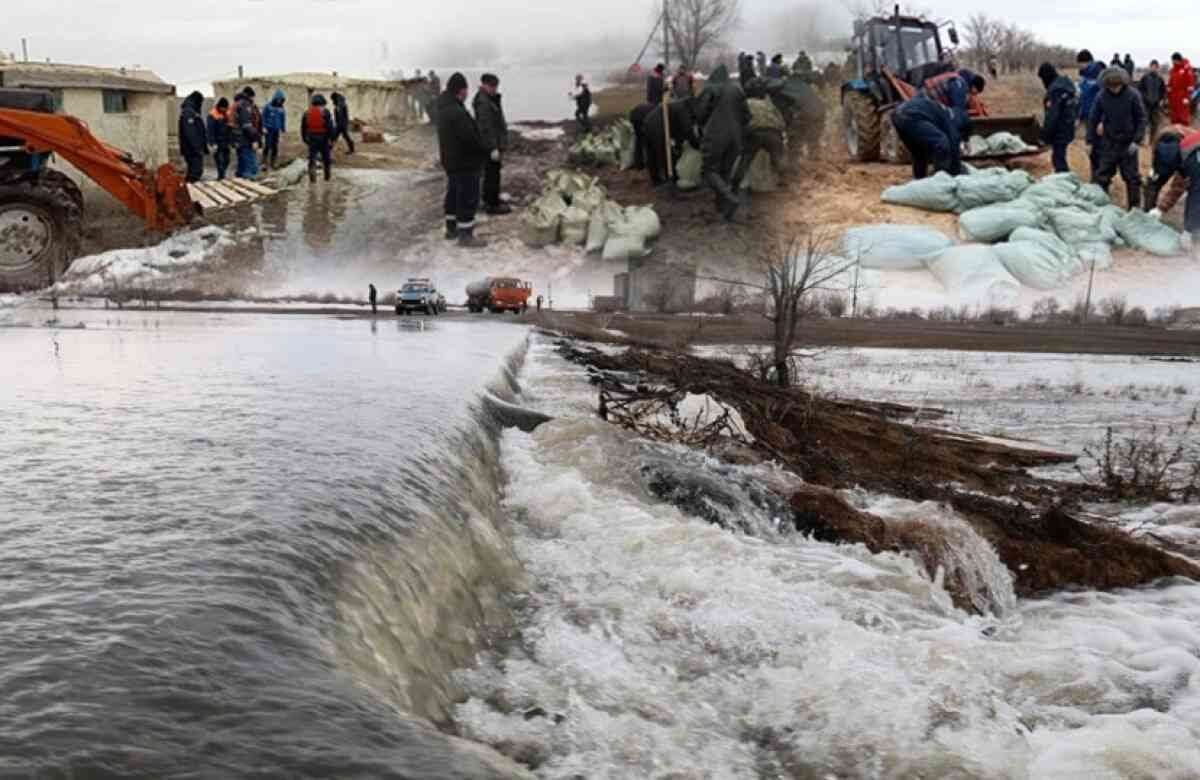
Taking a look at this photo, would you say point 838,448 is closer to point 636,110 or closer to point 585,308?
point 636,110

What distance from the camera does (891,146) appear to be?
14656mm

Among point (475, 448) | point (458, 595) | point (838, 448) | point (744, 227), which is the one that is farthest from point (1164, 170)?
point (458, 595)

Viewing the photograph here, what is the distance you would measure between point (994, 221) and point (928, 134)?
1.46 metres

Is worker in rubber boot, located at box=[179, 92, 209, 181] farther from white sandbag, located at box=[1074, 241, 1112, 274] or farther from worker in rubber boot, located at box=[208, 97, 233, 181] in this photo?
white sandbag, located at box=[1074, 241, 1112, 274]

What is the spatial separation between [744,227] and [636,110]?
2036 mm

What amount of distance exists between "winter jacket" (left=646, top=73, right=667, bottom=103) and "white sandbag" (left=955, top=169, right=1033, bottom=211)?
3586 millimetres

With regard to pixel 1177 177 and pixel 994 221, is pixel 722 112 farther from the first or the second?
pixel 1177 177

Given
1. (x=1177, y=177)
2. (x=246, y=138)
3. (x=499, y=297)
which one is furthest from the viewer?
(x=499, y=297)

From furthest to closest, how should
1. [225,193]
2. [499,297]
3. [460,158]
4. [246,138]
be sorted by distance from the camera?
[499,297], [246,138], [225,193], [460,158]

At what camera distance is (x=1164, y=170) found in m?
13.2

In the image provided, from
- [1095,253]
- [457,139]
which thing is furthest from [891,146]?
[457,139]

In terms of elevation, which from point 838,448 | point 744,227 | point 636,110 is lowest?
point 838,448

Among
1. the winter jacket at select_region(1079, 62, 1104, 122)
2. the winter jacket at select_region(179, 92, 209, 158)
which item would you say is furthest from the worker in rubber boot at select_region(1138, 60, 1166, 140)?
the winter jacket at select_region(179, 92, 209, 158)

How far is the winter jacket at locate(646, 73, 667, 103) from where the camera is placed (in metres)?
12.8
